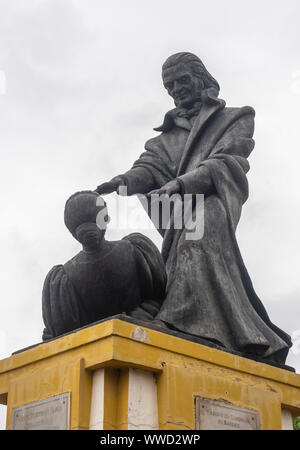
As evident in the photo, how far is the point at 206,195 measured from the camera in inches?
258

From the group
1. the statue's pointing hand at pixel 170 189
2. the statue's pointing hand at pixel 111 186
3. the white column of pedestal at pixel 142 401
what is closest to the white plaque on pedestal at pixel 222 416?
the white column of pedestal at pixel 142 401

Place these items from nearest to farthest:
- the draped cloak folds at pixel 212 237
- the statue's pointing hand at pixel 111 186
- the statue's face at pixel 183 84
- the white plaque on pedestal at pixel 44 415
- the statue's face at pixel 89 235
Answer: the white plaque on pedestal at pixel 44 415 < the statue's face at pixel 89 235 < the draped cloak folds at pixel 212 237 < the statue's pointing hand at pixel 111 186 < the statue's face at pixel 183 84

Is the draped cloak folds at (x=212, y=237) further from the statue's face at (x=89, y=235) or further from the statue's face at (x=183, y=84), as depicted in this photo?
the statue's face at (x=89, y=235)

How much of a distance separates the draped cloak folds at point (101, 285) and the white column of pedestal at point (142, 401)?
71 cm

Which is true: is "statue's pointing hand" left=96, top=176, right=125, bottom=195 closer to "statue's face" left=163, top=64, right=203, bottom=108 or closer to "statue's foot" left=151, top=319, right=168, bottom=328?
"statue's face" left=163, top=64, right=203, bottom=108

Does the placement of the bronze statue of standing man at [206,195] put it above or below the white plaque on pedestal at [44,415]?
above

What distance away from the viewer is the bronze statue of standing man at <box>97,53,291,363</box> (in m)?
5.90

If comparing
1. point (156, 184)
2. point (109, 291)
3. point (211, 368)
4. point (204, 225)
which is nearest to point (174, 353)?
point (211, 368)

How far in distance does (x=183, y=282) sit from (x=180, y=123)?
6.32 ft

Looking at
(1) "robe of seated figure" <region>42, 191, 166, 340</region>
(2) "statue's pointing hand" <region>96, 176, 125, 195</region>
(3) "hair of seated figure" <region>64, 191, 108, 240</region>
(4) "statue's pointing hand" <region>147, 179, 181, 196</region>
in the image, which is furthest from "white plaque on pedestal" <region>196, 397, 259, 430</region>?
(2) "statue's pointing hand" <region>96, 176, 125, 195</region>

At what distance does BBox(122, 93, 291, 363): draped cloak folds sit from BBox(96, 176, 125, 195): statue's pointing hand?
0.13 m

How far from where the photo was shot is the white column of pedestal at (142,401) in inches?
187
